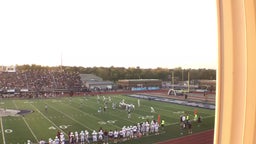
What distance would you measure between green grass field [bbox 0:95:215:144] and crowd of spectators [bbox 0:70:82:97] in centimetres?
56

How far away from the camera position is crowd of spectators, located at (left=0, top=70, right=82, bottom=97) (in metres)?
10.5

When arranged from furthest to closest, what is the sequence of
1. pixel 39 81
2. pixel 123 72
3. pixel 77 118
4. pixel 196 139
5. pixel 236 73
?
pixel 39 81
pixel 123 72
pixel 77 118
pixel 196 139
pixel 236 73

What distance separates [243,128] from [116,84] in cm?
1044

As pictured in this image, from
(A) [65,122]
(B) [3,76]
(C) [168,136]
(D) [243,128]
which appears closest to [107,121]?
(A) [65,122]

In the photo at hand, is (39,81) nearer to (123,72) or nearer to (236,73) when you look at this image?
(123,72)

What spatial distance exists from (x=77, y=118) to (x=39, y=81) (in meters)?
2.33

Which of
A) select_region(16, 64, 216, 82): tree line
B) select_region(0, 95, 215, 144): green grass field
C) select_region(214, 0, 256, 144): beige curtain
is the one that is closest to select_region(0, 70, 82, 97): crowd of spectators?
select_region(16, 64, 216, 82): tree line

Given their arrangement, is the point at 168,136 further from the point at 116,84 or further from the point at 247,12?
the point at 247,12

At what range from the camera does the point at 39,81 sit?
11430 millimetres

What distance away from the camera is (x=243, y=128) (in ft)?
3.90

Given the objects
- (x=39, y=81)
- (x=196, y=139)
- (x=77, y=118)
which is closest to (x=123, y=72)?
(x=77, y=118)

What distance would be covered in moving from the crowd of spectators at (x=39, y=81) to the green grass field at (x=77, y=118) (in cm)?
56

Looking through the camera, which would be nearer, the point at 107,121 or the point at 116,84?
the point at 107,121

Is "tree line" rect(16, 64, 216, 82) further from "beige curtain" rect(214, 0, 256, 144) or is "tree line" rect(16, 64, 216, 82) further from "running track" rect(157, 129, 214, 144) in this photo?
"beige curtain" rect(214, 0, 256, 144)
